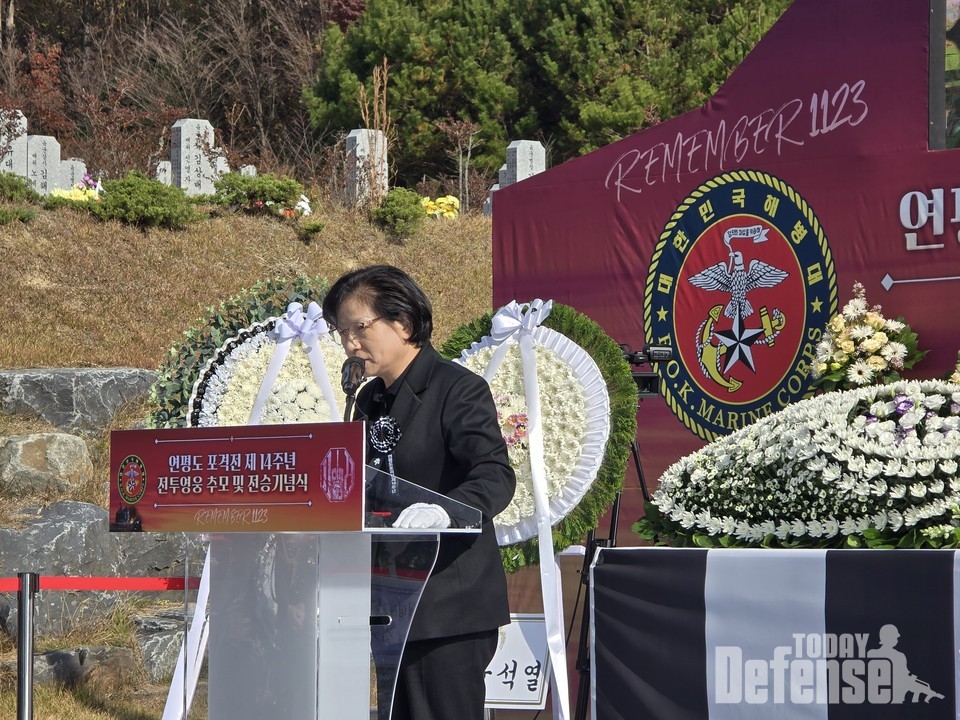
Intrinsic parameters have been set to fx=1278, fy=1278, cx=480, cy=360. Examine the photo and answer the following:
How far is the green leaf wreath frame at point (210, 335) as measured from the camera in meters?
5.14

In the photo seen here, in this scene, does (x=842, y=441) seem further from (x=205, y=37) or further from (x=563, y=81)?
(x=205, y=37)

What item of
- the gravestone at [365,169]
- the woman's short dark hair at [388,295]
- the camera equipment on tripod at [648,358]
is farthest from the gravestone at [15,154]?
the woman's short dark hair at [388,295]

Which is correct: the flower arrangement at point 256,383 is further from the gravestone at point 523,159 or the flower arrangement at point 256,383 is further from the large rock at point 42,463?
the gravestone at point 523,159

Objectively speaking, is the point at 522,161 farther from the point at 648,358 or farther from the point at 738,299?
the point at 648,358

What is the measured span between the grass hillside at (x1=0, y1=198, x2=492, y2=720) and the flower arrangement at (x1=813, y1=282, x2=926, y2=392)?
5.78 m

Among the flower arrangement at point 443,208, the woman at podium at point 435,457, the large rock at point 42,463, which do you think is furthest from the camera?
the flower arrangement at point 443,208

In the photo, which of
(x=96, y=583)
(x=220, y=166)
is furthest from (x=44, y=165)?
(x=96, y=583)

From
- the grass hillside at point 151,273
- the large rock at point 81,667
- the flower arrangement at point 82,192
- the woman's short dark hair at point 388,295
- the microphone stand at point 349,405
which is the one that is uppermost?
the flower arrangement at point 82,192

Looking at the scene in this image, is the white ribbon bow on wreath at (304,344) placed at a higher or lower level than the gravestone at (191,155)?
lower

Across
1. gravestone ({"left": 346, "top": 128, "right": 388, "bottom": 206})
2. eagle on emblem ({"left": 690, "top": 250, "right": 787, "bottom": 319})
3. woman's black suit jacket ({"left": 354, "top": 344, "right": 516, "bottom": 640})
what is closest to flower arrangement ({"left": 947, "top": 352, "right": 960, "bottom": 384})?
eagle on emblem ({"left": 690, "top": 250, "right": 787, "bottom": 319})

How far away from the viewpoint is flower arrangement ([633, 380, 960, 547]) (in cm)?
345

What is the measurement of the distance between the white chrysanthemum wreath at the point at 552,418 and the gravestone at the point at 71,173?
12855 mm

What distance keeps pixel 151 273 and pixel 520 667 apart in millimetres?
9771

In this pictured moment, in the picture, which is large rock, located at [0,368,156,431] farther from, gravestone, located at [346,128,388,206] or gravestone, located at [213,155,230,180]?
gravestone, located at [346,128,388,206]
